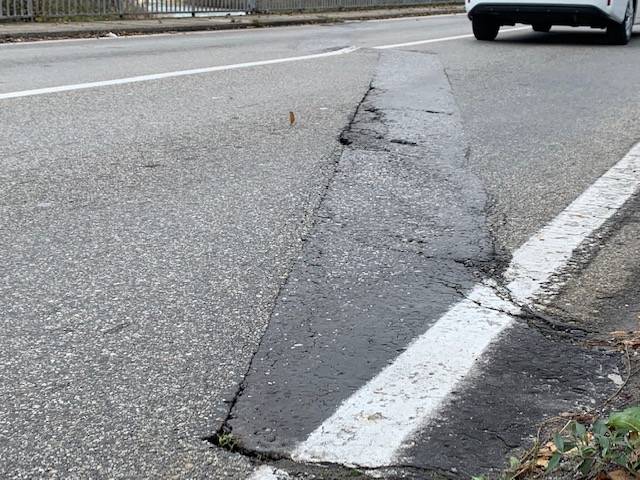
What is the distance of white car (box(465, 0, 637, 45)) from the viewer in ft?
42.7

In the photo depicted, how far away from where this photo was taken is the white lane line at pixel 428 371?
2404mm

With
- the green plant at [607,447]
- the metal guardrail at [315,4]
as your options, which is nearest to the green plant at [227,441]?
the green plant at [607,447]

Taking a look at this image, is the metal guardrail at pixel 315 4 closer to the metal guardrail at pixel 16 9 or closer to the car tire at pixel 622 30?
the metal guardrail at pixel 16 9

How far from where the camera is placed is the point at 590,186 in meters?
5.21

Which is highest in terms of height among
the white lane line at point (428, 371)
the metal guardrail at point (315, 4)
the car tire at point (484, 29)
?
the white lane line at point (428, 371)

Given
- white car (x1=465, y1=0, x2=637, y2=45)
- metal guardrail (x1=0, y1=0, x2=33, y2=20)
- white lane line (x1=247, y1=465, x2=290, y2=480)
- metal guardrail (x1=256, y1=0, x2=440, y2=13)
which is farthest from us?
metal guardrail (x1=256, y1=0, x2=440, y2=13)

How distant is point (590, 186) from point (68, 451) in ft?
12.0

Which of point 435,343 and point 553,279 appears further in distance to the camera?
point 553,279

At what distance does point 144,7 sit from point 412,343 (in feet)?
50.6

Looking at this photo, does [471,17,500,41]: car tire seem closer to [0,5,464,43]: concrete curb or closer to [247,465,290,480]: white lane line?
[0,5,464,43]: concrete curb

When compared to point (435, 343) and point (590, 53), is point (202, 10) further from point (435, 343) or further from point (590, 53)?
point (435, 343)

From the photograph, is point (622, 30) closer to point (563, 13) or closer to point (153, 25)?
point (563, 13)

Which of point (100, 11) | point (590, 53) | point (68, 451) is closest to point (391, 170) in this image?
point (68, 451)

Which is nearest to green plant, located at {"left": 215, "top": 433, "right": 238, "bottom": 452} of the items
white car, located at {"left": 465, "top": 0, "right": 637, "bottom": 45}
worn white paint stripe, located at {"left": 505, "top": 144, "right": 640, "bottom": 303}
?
worn white paint stripe, located at {"left": 505, "top": 144, "right": 640, "bottom": 303}
